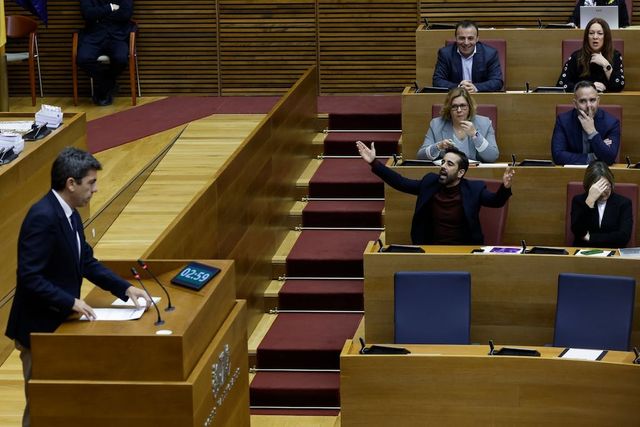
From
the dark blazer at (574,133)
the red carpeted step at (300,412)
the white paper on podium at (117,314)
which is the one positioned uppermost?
the dark blazer at (574,133)

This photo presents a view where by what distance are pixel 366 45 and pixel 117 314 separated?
3.29m

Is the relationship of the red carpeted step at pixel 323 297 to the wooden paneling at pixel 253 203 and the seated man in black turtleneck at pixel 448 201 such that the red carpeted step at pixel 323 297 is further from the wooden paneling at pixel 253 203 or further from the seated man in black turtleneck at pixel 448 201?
the seated man in black turtleneck at pixel 448 201

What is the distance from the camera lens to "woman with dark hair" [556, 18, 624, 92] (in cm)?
422

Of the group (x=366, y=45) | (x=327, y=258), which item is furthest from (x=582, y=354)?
(x=366, y=45)

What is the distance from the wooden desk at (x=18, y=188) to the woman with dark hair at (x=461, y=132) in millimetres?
1092

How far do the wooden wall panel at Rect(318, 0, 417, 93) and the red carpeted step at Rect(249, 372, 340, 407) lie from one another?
2.15 metres

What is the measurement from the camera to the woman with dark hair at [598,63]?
13.8ft

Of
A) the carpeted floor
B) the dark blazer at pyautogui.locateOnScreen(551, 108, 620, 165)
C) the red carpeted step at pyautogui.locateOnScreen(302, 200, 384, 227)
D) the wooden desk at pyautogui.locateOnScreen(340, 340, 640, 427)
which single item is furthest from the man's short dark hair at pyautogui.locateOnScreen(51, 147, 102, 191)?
the carpeted floor

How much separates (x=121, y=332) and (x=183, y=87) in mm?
3443

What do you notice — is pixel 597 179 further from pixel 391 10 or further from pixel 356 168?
pixel 391 10

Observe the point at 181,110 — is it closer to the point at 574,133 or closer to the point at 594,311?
the point at 574,133

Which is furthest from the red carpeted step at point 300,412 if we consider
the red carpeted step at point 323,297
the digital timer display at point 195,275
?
the digital timer display at point 195,275

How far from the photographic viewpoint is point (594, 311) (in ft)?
10.1

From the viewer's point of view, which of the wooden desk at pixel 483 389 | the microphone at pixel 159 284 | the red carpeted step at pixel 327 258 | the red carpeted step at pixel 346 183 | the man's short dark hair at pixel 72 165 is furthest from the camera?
the red carpeted step at pixel 346 183
